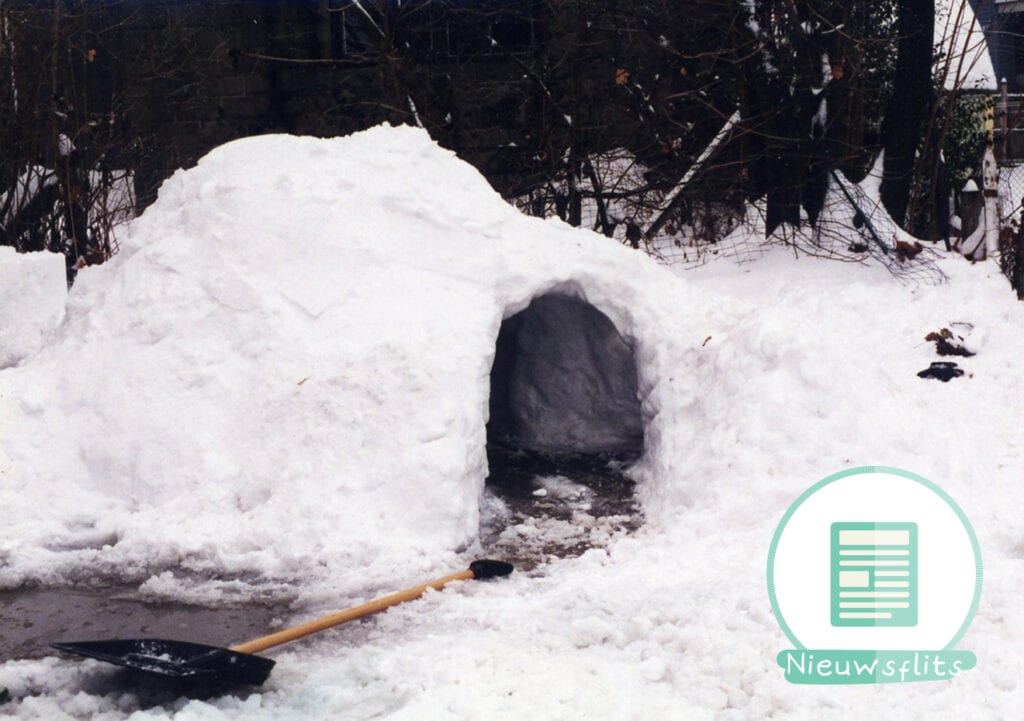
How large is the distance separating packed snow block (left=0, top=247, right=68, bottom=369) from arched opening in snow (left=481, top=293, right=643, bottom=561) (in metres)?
3.03

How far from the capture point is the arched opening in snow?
21.4 feet

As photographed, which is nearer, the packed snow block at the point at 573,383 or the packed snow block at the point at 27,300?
the packed snow block at the point at 573,383

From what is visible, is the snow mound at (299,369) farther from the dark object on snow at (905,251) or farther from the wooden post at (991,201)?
the wooden post at (991,201)

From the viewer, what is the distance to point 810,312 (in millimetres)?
8891

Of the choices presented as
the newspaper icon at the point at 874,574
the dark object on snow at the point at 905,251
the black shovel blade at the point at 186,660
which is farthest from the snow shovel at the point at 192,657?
the dark object on snow at the point at 905,251

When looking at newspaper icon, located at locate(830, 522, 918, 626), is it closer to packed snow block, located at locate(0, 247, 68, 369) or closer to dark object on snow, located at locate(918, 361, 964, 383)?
dark object on snow, located at locate(918, 361, 964, 383)

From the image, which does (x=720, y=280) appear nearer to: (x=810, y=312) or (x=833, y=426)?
(x=810, y=312)

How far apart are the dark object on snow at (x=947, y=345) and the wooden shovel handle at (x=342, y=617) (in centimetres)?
487

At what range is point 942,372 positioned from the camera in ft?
25.5

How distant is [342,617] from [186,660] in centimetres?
65

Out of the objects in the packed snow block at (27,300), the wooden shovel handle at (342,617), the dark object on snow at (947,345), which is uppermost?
the packed snow block at (27,300)

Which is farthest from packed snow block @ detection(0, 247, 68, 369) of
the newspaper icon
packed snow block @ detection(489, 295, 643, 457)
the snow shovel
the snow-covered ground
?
the newspaper icon

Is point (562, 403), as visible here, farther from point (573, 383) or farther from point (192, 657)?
point (192, 657)

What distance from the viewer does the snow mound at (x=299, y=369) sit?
5.10 m
